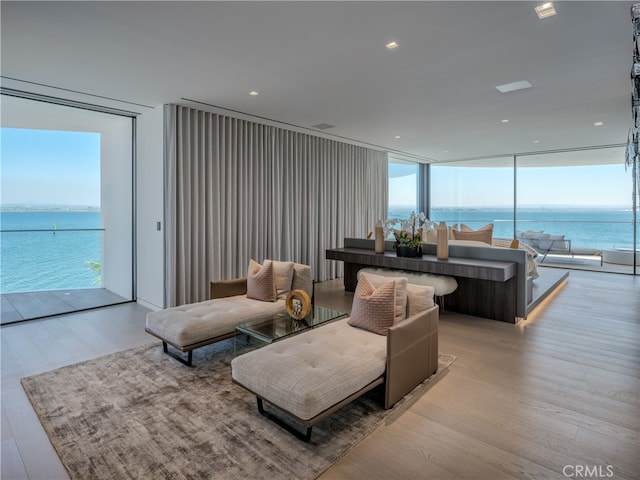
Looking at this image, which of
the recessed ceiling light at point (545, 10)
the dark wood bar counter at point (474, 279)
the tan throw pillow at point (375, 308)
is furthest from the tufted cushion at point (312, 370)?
the recessed ceiling light at point (545, 10)

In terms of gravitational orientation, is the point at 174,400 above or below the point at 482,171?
below

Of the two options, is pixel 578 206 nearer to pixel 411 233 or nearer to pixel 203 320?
pixel 411 233

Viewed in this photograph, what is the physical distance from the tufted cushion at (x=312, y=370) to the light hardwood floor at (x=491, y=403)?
13.0 inches

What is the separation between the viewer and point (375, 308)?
2863mm

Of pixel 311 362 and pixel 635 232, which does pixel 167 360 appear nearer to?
pixel 311 362

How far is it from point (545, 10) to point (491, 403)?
9.02 feet

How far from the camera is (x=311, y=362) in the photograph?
233cm

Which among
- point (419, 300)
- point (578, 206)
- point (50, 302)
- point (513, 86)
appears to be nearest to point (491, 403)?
point (419, 300)

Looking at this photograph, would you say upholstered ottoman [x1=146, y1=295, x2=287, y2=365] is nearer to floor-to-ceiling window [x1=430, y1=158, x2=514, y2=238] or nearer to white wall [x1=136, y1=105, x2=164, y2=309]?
white wall [x1=136, y1=105, x2=164, y2=309]

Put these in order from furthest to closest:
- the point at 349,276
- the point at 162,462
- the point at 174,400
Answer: the point at 349,276 < the point at 174,400 < the point at 162,462

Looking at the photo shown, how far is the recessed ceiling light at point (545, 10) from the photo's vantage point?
2.37 m

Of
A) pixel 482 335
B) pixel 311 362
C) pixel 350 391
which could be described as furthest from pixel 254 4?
pixel 482 335

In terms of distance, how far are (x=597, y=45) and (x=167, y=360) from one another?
4.61 metres

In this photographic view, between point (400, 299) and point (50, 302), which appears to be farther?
point (50, 302)
